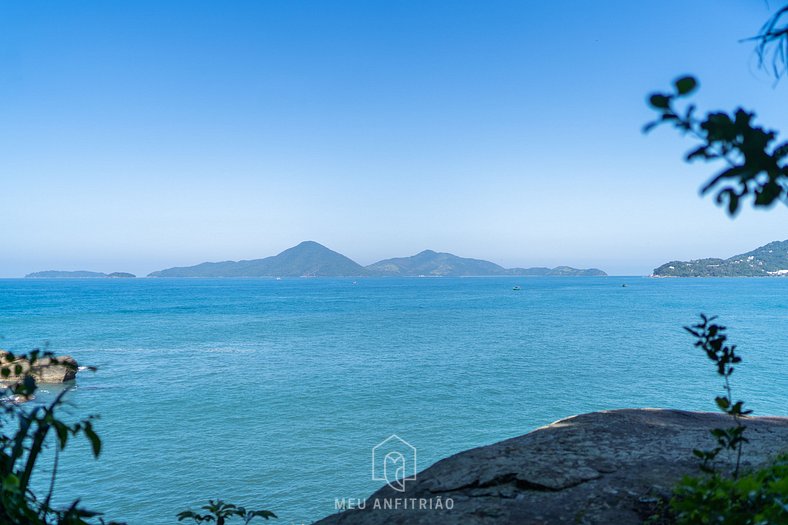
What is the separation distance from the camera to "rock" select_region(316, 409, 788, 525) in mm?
4906

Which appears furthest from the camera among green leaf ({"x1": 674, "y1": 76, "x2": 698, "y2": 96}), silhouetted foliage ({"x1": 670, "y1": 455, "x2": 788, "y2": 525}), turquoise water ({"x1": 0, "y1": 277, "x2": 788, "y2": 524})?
turquoise water ({"x1": 0, "y1": 277, "x2": 788, "y2": 524})

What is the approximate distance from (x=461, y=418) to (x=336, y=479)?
21.9 ft

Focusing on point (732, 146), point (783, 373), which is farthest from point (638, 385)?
point (732, 146)

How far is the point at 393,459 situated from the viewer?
15.2 m

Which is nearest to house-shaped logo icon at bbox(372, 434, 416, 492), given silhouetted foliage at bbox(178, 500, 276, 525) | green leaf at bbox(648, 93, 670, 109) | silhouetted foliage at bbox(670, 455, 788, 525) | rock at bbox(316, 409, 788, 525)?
rock at bbox(316, 409, 788, 525)

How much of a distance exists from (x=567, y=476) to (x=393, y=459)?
412 inches

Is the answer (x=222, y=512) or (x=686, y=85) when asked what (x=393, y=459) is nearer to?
(x=222, y=512)

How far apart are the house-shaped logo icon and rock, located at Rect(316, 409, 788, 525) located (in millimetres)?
6681

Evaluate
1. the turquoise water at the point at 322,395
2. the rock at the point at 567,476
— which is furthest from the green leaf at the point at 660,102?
the turquoise water at the point at 322,395

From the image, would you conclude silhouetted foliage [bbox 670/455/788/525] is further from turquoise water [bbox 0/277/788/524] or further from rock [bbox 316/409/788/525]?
turquoise water [bbox 0/277/788/524]

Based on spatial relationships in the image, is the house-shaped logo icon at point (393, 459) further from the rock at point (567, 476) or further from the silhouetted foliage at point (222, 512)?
the silhouetted foliage at point (222, 512)

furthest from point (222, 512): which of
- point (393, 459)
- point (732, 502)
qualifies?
point (393, 459)

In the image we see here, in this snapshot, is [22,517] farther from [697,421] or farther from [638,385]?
[638,385]

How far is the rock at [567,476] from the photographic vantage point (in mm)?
4906
